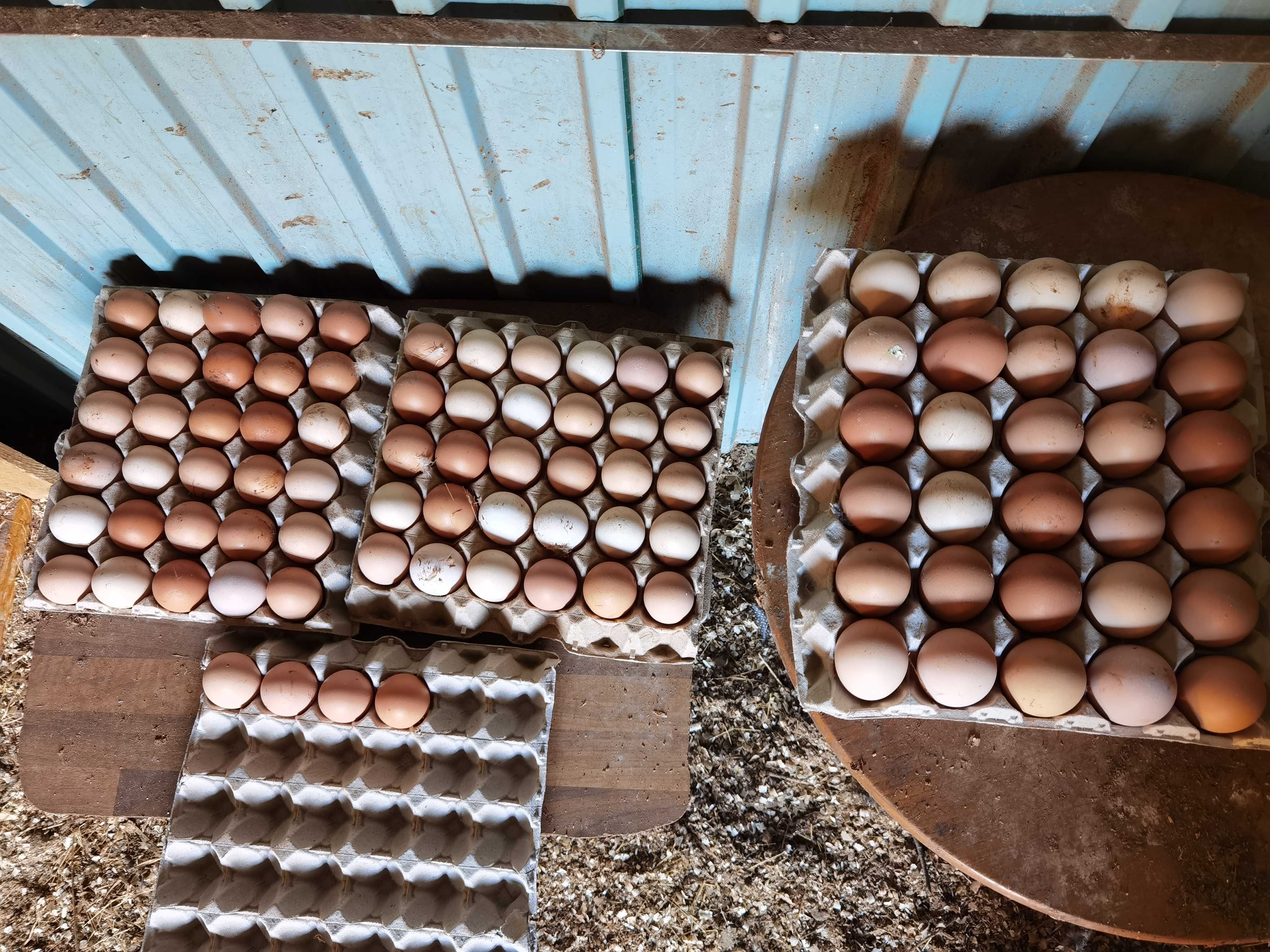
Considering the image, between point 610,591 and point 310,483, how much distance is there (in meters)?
0.76

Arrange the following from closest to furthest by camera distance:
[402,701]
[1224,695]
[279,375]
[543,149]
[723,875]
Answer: [1224,695] → [543,149] → [402,701] → [279,375] → [723,875]

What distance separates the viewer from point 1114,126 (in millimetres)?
1582

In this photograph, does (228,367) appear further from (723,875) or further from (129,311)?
(723,875)

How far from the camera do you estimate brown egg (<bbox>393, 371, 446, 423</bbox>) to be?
5.67ft

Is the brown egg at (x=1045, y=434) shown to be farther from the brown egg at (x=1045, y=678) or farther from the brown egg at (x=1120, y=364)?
the brown egg at (x=1045, y=678)

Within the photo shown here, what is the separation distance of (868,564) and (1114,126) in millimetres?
1105

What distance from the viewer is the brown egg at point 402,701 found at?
67.8 inches

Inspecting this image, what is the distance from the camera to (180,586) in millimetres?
1743

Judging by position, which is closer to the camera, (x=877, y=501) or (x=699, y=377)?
(x=877, y=501)

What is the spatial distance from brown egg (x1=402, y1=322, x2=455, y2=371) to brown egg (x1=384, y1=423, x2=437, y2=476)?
0.16 meters

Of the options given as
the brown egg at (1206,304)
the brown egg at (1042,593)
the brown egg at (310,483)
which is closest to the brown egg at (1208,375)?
the brown egg at (1206,304)

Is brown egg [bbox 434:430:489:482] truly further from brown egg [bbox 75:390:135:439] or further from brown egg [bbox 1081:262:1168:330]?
brown egg [bbox 1081:262:1168:330]

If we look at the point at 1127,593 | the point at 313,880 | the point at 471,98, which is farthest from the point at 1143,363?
the point at 313,880

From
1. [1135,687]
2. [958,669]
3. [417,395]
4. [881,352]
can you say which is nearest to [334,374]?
[417,395]
